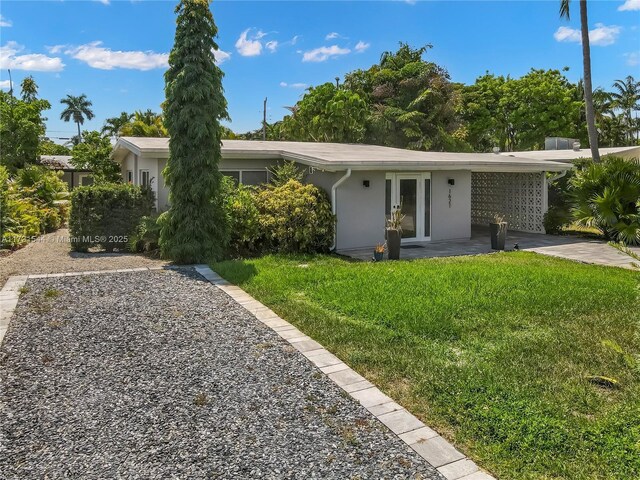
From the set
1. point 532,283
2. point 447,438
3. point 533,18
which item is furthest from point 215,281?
point 533,18

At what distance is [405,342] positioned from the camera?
19.0 ft

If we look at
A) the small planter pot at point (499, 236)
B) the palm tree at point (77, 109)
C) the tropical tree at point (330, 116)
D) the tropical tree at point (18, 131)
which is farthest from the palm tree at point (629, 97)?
the palm tree at point (77, 109)

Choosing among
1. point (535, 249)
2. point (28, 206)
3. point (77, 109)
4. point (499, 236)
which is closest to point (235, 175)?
point (28, 206)

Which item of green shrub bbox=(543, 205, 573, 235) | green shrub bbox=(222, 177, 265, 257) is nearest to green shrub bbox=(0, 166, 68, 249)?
green shrub bbox=(222, 177, 265, 257)

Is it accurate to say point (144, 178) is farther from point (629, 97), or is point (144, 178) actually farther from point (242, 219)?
point (629, 97)

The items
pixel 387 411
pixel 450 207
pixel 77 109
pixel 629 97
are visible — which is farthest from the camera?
pixel 77 109

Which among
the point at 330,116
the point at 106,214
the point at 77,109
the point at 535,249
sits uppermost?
the point at 77,109

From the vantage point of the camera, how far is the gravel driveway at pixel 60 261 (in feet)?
34.1

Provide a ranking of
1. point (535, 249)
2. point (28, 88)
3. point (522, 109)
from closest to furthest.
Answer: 1. point (535, 249)
2. point (522, 109)
3. point (28, 88)

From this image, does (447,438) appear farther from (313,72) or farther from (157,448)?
(313,72)

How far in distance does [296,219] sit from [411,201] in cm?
392

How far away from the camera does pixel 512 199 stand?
60.5 feet

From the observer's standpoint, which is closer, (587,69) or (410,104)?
(587,69)

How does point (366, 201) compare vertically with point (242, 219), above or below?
above
